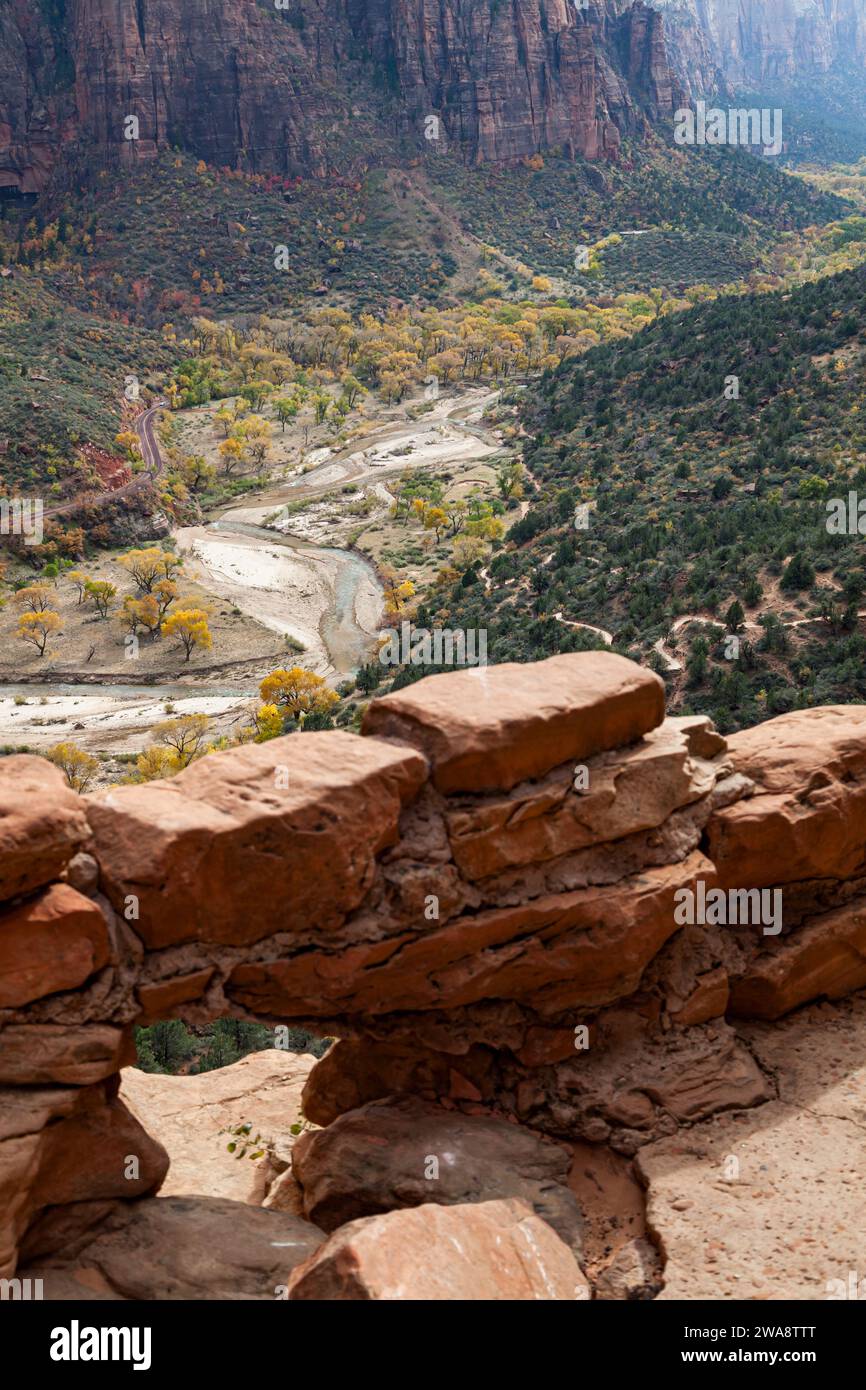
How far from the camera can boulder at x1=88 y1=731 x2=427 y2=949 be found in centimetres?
1156

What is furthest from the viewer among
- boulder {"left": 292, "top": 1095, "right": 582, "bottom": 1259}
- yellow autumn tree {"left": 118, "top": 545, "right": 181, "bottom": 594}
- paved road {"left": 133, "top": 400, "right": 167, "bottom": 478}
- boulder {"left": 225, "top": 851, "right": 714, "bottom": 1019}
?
paved road {"left": 133, "top": 400, "right": 167, "bottom": 478}

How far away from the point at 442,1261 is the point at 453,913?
3585mm

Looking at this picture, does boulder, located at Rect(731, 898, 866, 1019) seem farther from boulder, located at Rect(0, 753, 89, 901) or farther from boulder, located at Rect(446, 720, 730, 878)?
boulder, located at Rect(0, 753, 89, 901)

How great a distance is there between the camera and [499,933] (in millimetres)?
12805

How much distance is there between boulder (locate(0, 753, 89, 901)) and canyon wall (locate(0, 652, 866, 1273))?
31 mm

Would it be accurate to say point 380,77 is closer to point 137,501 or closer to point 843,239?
point 843,239

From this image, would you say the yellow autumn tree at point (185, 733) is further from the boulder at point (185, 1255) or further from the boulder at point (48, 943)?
the boulder at point (48, 943)

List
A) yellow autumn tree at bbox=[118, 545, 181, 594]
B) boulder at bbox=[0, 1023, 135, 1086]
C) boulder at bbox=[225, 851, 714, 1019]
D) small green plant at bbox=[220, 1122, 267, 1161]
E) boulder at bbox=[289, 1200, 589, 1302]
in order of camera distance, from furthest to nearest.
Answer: yellow autumn tree at bbox=[118, 545, 181, 594] < small green plant at bbox=[220, 1122, 267, 1161] < boulder at bbox=[225, 851, 714, 1019] < boulder at bbox=[0, 1023, 135, 1086] < boulder at bbox=[289, 1200, 589, 1302]

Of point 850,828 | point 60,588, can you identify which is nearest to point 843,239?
point 60,588

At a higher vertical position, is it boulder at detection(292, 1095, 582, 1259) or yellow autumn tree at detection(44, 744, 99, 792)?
boulder at detection(292, 1095, 582, 1259)

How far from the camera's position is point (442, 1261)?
33.8ft

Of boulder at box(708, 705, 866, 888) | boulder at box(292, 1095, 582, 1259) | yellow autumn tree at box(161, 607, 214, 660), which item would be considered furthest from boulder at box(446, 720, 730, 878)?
yellow autumn tree at box(161, 607, 214, 660)

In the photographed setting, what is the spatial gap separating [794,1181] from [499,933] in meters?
4.07

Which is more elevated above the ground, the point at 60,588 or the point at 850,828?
the point at 850,828
